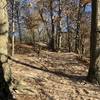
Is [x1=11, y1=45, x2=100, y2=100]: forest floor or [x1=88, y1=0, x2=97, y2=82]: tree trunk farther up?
[x1=88, y1=0, x2=97, y2=82]: tree trunk

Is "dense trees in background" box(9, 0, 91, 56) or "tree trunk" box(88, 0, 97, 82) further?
"dense trees in background" box(9, 0, 91, 56)

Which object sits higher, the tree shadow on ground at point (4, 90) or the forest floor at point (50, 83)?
the tree shadow on ground at point (4, 90)

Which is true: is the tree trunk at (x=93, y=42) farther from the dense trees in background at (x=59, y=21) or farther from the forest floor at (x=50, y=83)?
the dense trees in background at (x=59, y=21)

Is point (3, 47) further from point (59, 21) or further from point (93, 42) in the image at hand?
point (59, 21)

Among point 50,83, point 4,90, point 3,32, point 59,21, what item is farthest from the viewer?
point 59,21

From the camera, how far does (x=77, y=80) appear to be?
1186cm

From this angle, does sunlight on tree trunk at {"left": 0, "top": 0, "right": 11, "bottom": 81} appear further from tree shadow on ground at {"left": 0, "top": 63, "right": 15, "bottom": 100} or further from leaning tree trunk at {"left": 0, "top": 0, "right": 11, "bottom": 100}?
tree shadow on ground at {"left": 0, "top": 63, "right": 15, "bottom": 100}

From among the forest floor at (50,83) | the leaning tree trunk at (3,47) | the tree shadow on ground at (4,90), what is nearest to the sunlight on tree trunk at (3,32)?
the leaning tree trunk at (3,47)

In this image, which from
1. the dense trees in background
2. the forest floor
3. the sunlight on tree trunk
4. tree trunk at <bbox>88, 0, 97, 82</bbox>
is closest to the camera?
the sunlight on tree trunk

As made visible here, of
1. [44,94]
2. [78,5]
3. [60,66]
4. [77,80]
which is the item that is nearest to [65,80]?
[77,80]

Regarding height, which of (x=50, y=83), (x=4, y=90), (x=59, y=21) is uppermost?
(x=59, y=21)

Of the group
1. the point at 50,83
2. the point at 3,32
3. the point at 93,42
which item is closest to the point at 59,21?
the point at 93,42

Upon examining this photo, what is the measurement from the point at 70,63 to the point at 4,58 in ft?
21.5

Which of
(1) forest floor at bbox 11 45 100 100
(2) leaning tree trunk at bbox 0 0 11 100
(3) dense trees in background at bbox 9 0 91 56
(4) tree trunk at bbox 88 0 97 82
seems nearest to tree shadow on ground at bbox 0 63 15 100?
(2) leaning tree trunk at bbox 0 0 11 100
